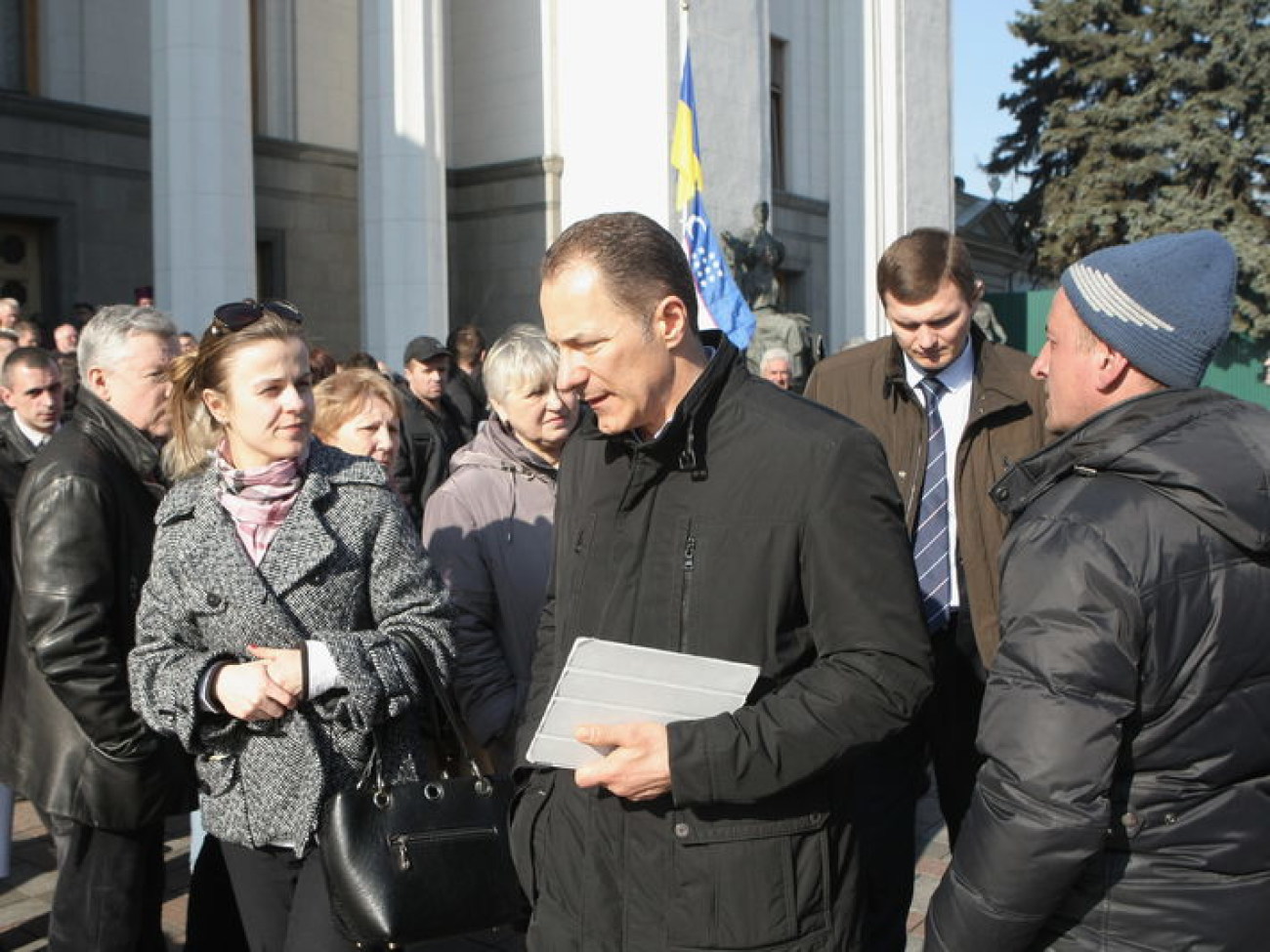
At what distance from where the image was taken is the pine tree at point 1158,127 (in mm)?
29203

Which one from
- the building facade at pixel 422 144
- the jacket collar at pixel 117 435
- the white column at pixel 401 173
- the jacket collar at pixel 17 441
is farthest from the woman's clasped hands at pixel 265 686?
the white column at pixel 401 173

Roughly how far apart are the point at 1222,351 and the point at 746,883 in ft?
91.5

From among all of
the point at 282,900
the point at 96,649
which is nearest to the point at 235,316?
the point at 96,649

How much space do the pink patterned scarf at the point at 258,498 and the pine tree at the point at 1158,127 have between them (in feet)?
93.7

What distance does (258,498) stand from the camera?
296 centimetres

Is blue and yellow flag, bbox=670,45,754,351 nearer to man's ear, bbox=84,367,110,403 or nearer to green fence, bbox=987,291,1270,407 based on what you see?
man's ear, bbox=84,367,110,403

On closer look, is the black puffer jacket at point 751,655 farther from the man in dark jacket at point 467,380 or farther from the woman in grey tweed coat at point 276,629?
the man in dark jacket at point 467,380

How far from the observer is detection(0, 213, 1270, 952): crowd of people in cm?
195

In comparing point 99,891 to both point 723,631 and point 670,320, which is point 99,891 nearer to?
point 723,631

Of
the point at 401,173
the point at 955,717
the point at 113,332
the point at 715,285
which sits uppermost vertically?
the point at 401,173

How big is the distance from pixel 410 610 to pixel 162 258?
10553 mm

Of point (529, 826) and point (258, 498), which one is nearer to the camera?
point (529, 826)

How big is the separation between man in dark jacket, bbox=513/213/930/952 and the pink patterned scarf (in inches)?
37.6

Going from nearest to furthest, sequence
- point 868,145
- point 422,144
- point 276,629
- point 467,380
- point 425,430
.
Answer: point 276,629
point 425,430
point 467,380
point 422,144
point 868,145
